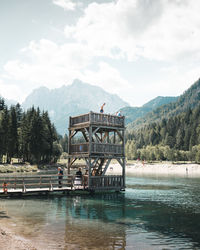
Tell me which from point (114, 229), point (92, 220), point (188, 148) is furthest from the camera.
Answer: point (188, 148)

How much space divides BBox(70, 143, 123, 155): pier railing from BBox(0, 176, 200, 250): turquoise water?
19.8 feet

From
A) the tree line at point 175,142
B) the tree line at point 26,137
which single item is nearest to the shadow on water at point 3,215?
the tree line at point 26,137

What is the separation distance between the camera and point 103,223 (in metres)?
17.8

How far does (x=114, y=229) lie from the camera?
16.3m

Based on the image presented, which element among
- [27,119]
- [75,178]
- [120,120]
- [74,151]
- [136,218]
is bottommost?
[136,218]

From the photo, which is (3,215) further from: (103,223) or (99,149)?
(99,149)

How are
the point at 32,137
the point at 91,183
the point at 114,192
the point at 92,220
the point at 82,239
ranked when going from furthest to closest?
the point at 32,137 → the point at 114,192 → the point at 91,183 → the point at 92,220 → the point at 82,239

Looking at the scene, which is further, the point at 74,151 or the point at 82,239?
the point at 74,151

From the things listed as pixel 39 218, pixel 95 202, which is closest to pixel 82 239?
pixel 39 218

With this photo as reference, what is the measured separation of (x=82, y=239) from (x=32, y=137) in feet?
235

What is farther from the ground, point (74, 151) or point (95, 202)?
point (74, 151)

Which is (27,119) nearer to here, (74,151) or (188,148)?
(74,151)

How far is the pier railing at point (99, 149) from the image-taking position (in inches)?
1241

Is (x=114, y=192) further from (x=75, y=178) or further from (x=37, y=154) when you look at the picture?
(x=37, y=154)
